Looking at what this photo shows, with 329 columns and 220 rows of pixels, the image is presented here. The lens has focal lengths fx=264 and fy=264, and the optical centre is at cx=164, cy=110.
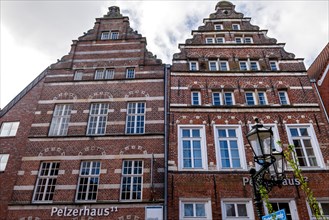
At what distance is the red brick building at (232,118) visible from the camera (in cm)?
1122

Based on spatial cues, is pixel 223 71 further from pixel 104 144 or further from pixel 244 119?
pixel 104 144

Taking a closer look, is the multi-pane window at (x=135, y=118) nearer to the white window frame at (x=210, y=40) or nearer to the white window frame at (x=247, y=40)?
the white window frame at (x=210, y=40)

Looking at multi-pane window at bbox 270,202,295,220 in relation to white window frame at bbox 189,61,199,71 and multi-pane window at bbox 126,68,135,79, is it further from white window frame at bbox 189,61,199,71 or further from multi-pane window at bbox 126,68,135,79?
multi-pane window at bbox 126,68,135,79

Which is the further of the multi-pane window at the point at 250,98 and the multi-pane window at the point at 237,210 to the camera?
the multi-pane window at the point at 250,98

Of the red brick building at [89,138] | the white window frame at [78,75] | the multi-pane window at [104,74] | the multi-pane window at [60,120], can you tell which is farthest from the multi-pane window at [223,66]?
the multi-pane window at [60,120]

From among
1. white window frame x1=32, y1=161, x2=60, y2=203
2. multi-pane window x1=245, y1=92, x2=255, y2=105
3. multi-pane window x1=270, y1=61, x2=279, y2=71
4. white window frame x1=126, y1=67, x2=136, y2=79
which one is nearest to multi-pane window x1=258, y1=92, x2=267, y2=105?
multi-pane window x1=245, y1=92, x2=255, y2=105

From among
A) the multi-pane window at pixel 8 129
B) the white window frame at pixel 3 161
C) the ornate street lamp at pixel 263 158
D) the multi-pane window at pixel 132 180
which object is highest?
the multi-pane window at pixel 8 129

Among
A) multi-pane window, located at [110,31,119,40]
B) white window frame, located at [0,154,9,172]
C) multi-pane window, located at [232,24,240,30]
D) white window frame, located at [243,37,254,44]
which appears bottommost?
white window frame, located at [0,154,9,172]

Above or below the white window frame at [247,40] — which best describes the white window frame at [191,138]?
below

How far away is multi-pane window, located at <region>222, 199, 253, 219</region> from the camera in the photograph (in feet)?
35.7

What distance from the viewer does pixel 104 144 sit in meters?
12.8

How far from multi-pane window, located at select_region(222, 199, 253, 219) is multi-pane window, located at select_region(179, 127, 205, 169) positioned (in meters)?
2.00

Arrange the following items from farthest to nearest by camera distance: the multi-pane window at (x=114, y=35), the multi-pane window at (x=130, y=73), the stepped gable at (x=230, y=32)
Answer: the multi-pane window at (x=114, y=35)
the stepped gable at (x=230, y=32)
the multi-pane window at (x=130, y=73)

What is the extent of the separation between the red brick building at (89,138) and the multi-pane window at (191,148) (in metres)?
0.98
